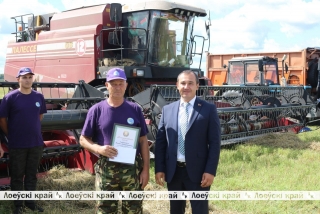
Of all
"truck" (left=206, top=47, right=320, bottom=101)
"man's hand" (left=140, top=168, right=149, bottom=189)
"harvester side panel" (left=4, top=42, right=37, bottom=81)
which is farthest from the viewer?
"truck" (left=206, top=47, right=320, bottom=101)

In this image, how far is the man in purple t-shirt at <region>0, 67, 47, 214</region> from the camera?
3623 mm

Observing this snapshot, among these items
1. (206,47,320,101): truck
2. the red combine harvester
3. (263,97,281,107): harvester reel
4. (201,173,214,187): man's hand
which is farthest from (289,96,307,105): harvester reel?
(201,173,214,187): man's hand

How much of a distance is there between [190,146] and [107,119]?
629 mm

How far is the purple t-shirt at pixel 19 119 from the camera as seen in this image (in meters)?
3.62

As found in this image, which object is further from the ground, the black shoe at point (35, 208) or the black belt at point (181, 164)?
the black belt at point (181, 164)

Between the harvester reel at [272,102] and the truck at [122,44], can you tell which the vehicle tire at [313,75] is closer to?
the harvester reel at [272,102]

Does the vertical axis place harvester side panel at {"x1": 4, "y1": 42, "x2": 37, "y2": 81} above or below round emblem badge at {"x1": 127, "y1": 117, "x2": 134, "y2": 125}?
above

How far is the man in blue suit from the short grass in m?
1.20

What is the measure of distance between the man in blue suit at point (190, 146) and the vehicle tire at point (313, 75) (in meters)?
10.8

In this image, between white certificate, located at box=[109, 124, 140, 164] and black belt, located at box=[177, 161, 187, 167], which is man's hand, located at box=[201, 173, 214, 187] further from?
white certificate, located at box=[109, 124, 140, 164]

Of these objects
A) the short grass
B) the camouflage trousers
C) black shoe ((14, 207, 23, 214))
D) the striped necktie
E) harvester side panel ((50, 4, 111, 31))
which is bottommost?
the short grass

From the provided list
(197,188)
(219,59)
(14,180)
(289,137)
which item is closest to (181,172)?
(197,188)

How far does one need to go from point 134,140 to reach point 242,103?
539cm

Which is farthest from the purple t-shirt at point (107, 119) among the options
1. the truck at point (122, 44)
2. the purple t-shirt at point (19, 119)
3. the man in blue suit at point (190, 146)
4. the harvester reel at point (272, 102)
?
the harvester reel at point (272, 102)
